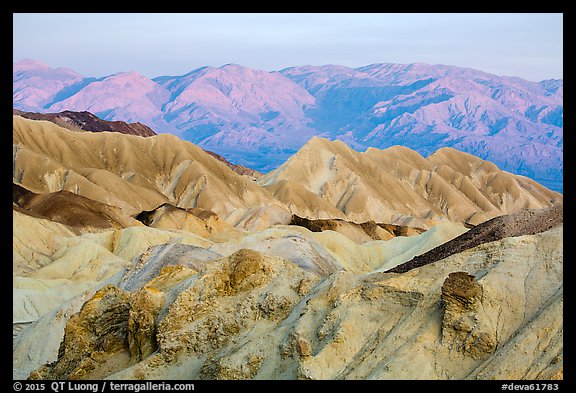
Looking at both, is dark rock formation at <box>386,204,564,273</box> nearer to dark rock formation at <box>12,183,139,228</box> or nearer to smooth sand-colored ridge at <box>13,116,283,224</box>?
dark rock formation at <box>12,183,139,228</box>

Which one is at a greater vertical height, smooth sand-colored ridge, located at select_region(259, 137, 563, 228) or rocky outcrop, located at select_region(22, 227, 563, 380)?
rocky outcrop, located at select_region(22, 227, 563, 380)

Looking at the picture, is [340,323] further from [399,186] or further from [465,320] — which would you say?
[399,186]

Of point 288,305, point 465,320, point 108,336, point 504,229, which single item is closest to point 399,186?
point 504,229

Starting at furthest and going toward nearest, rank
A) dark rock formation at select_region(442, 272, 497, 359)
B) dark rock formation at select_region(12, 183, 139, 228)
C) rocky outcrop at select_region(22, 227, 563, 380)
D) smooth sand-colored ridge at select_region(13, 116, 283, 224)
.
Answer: smooth sand-colored ridge at select_region(13, 116, 283, 224) → dark rock formation at select_region(12, 183, 139, 228) → dark rock formation at select_region(442, 272, 497, 359) → rocky outcrop at select_region(22, 227, 563, 380)

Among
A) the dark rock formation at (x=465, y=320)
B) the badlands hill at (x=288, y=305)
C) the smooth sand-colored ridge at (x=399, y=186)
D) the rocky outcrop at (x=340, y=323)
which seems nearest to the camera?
the rocky outcrop at (x=340, y=323)

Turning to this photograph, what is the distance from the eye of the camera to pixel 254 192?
123688 millimetres

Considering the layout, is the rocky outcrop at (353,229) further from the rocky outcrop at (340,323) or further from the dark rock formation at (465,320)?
the dark rock formation at (465,320)

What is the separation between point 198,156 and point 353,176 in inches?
1239

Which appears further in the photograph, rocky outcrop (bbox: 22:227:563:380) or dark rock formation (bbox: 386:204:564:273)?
dark rock formation (bbox: 386:204:564:273)

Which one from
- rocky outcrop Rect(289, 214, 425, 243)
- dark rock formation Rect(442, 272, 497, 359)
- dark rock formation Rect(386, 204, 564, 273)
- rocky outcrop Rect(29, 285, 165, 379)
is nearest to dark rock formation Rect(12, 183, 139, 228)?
rocky outcrop Rect(289, 214, 425, 243)

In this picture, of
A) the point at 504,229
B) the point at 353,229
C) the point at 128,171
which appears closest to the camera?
the point at 504,229

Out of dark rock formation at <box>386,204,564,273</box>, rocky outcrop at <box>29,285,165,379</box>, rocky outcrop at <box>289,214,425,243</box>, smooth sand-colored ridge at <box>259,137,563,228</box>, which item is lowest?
smooth sand-colored ridge at <box>259,137,563,228</box>

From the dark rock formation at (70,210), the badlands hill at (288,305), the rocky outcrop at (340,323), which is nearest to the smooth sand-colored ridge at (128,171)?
the dark rock formation at (70,210)
